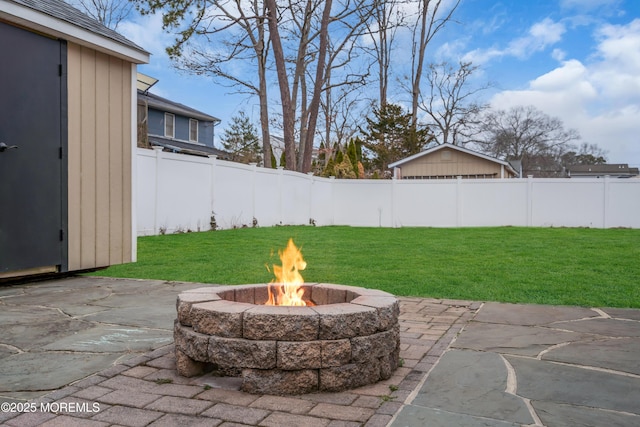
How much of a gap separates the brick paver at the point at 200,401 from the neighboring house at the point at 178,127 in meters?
18.7

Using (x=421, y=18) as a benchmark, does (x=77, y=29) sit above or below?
below

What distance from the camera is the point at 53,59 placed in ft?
19.6

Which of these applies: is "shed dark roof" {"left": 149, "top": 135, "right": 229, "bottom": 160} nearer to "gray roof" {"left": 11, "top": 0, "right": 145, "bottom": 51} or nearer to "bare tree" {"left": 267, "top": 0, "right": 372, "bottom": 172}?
"bare tree" {"left": 267, "top": 0, "right": 372, "bottom": 172}

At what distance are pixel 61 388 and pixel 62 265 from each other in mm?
4012

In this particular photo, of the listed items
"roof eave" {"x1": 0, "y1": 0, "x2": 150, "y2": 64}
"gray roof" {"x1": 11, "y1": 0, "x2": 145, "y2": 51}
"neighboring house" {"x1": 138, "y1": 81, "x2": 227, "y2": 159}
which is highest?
"neighboring house" {"x1": 138, "y1": 81, "x2": 227, "y2": 159}

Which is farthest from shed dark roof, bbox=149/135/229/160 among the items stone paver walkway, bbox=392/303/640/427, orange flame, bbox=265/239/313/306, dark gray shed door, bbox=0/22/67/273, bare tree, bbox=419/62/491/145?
stone paver walkway, bbox=392/303/640/427

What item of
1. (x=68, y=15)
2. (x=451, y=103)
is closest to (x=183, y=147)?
(x=451, y=103)

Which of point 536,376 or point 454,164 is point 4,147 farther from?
point 454,164

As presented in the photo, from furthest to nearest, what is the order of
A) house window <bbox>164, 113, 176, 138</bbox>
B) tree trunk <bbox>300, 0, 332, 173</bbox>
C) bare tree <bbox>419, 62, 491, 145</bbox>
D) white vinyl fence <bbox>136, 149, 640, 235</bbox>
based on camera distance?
bare tree <bbox>419, 62, 491, 145</bbox>, house window <bbox>164, 113, 176, 138</bbox>, tree trunk <bbox>300, 0, 332, 173</bbox>, white vinyl fence <bbox>136, 149, 640, 235</bbox>

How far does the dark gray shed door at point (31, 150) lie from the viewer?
549 cm

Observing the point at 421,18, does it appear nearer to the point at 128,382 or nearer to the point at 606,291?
the point at 606,291

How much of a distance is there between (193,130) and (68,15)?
66.0 ft

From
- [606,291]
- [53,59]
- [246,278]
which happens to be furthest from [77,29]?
[606,291]

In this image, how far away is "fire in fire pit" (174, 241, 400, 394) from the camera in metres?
2.64
